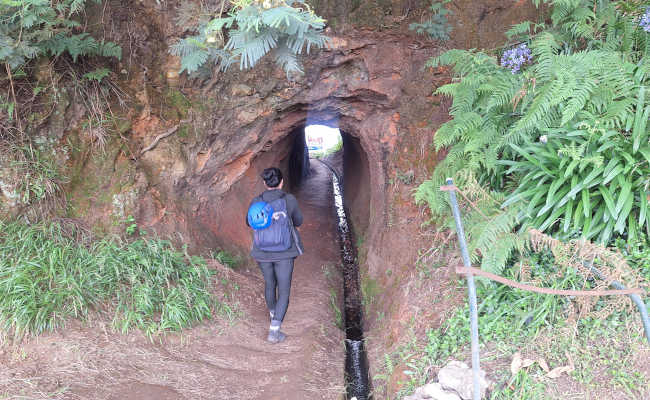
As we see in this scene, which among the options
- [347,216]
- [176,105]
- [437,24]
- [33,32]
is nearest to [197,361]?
[176,105]

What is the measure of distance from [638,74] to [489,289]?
2.32 meters

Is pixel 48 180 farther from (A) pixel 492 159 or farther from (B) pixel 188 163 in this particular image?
(A) pixel 492 159

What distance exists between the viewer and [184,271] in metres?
5.22

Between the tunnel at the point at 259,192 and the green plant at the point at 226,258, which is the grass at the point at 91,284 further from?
the tunnel at the point at 259,192

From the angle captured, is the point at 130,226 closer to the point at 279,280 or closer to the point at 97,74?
the point at 97,74

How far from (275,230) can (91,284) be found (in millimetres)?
2014

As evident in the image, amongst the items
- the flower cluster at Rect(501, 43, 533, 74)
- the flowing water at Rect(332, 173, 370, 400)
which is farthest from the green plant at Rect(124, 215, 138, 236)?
the flower cluster at Rect(501, 43, 533, 74)

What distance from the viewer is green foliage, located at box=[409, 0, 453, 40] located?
5852 mm

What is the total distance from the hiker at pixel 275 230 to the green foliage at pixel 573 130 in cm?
183

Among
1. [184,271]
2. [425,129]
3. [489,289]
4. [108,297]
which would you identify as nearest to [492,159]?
[489,289]

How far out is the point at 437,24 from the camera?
5.91 meters

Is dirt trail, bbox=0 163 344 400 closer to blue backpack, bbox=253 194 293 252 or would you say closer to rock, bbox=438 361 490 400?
blue backpack, bbox=253 194 293 252

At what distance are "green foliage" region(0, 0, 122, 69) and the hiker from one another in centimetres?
252

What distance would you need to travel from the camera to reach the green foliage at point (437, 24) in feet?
19.2
